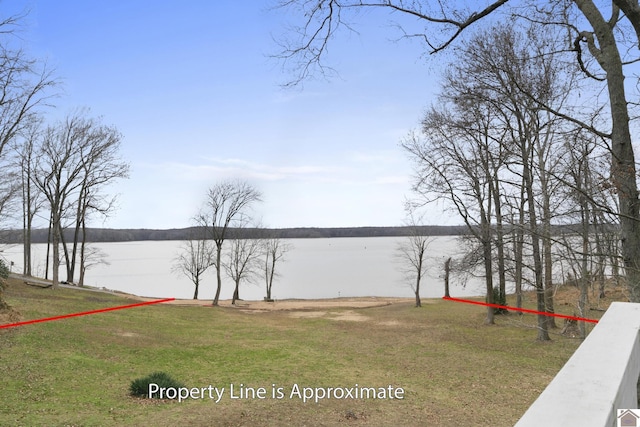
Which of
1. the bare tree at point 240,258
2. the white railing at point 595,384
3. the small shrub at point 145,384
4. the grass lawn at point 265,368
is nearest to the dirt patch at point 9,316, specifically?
the grass lawn at point 265,368

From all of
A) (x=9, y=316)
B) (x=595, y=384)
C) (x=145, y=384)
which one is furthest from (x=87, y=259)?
(x=595, y=384)

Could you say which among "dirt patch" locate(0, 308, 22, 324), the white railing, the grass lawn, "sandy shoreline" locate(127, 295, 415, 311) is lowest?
"sandy shoreline" locate(127, 295, 415, 311)

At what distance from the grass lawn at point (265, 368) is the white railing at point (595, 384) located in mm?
7475

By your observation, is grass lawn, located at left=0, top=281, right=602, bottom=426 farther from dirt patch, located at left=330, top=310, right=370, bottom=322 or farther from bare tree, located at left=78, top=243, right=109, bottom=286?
bare tree, located at left=78, top=243, right=109, bottom=286

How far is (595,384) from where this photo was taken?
5.30 ft

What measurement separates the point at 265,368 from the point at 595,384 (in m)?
12.5

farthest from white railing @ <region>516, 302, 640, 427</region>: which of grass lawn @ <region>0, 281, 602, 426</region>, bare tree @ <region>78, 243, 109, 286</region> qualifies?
bare tree @ <region>78, 243, 109, 286</region>

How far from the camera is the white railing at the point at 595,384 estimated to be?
4.43 ft

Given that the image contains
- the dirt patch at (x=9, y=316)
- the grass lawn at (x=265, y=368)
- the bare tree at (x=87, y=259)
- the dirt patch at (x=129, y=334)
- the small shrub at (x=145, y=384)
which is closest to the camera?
the grass lawn at (x=265, y=368)

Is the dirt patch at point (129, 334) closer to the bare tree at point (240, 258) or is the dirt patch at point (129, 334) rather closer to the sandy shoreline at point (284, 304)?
the sandy shoreline at point (284, 304)

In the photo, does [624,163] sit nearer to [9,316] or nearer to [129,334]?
[129,334]

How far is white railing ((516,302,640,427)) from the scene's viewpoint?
1.35m

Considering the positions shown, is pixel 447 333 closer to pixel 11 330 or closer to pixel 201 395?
pixel 201 395

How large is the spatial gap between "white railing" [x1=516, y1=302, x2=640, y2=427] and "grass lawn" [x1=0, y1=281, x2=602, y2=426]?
7475 mm
